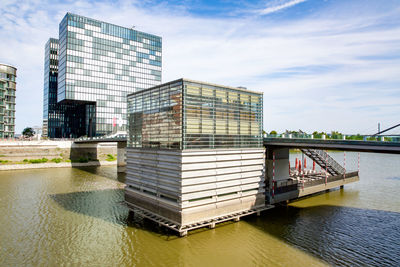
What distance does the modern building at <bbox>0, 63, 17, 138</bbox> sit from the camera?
9075 centimetres

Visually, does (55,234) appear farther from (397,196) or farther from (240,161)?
(397,196)

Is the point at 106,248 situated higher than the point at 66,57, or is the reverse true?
the point at 66,57

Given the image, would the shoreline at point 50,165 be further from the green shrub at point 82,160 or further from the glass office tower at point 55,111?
the glass office tower at point 55,111

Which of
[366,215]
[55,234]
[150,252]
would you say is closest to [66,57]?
[55,234]

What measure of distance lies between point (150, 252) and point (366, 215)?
25.2m

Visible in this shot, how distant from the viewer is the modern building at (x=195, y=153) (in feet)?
77.8

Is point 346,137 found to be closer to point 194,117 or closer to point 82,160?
point 194,117

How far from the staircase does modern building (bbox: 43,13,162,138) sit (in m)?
70.6

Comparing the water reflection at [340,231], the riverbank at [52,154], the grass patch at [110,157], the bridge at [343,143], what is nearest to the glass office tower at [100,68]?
the grass patch at [110,157]

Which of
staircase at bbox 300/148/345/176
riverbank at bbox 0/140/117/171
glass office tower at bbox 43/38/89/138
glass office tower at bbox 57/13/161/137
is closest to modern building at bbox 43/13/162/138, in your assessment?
glass office tower at bbox 57/13/161/137

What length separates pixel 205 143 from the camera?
25.2 meters

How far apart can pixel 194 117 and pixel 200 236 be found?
35.8 ft

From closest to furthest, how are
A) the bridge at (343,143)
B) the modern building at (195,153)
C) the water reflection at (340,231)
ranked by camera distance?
the water reflection at (340,231) → the bridge at (343,143) → the modern building at (195,153)

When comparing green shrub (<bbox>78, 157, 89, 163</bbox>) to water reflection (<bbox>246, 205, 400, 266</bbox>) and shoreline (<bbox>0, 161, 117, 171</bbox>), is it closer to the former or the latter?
shoreline (<bbox>0, 161, 117, 171</bbox>)
